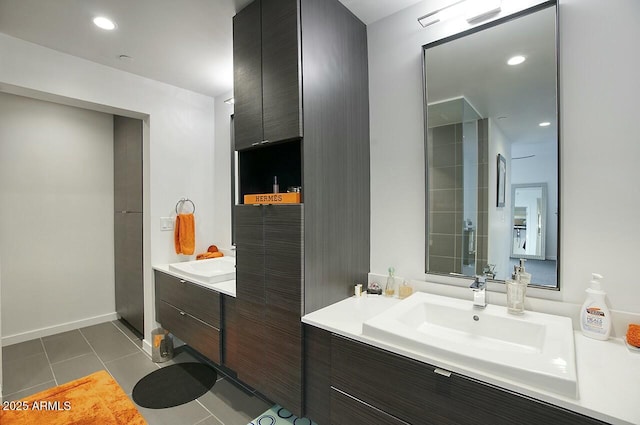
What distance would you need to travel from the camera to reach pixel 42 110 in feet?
10.2

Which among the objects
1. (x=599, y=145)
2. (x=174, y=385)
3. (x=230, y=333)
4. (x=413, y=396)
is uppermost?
(x=599, y=145)

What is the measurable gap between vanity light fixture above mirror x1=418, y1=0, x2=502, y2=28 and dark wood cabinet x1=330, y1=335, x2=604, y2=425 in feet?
5.45

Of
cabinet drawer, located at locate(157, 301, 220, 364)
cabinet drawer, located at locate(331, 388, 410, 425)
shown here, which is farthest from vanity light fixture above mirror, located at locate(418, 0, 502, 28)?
cabinet drawer, located at locate(157, 301, 220, 364)

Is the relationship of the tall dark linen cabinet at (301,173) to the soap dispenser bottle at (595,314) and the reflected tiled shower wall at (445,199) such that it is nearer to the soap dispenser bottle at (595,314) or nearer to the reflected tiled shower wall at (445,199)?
the reflected tiled shower wall at (445,199)

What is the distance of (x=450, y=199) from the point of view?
5.37 feet

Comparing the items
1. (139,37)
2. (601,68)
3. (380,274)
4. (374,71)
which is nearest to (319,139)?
(374,71)

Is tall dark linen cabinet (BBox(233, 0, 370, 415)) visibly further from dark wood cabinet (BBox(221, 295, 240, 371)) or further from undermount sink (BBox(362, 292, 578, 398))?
undermount sink (BBox(362, 292, 578, 398))

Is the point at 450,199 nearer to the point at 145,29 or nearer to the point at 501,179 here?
the point at 501,179

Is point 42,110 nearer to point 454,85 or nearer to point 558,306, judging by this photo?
point 454,85

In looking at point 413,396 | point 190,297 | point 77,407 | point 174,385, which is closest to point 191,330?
point 190,297

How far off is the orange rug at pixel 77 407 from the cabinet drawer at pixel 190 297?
2.21 feet

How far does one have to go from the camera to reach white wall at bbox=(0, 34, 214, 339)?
7.16 feet

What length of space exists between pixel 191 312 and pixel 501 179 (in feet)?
7.38

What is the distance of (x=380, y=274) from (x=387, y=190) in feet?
1.76
